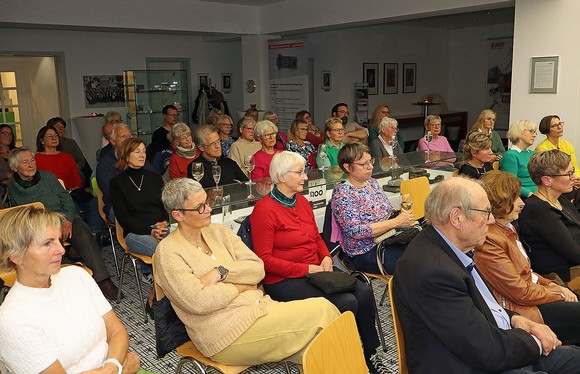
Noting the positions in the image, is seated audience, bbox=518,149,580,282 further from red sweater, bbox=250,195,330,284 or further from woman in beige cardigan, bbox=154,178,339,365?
woman in beige cardigan, bbox=154,178,339,365

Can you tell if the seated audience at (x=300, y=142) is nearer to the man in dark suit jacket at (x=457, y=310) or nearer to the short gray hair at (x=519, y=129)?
the short gray hair at (x=519, y=129)

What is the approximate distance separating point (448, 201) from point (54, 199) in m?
3.54

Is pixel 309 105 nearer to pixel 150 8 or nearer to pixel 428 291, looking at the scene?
pixel 150 8

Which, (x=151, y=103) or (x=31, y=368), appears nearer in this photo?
(x=31, y=368)

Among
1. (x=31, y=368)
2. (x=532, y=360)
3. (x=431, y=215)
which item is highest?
(x=431, y=215)

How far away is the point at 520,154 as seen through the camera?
520cm

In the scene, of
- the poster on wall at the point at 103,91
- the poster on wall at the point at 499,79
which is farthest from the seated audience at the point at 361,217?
the poster on wall at the point at 499,79

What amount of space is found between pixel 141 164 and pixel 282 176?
1.62m

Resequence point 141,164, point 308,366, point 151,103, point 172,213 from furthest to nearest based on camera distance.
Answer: point 151,103 → point 141,164 → point 172,213 → point 308,366

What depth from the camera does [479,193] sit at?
2.15 metres

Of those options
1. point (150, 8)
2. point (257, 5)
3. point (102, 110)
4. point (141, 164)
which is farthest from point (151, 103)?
point (141, 164)

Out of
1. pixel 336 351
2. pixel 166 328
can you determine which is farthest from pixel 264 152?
pixel 336 351

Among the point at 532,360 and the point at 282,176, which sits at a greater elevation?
the point at 282,176

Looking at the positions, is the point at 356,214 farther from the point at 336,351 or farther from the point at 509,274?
the point at 336,351
